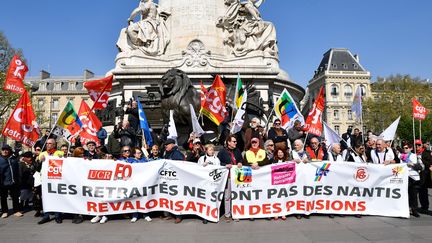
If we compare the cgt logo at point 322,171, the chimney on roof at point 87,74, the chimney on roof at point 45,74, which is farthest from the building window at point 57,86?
the cgt logo at point 322,171

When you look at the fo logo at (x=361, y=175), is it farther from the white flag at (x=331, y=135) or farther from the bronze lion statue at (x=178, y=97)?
the bronze lion statue at (x=178, y=97)

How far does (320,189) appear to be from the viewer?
7.91m

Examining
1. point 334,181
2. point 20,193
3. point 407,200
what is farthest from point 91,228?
point 407,200

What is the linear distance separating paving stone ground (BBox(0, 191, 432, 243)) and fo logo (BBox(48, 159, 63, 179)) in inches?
37.6

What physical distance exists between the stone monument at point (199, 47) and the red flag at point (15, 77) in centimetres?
742

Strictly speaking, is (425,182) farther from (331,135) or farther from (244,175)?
(244,175)

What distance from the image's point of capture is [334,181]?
7961 mm

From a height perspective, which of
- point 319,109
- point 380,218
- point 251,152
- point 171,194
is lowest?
point 380,218

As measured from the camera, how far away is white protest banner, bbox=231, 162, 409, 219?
7.77 metres

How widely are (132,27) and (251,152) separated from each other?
1479 centimetres

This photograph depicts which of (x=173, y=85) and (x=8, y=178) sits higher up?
(x=173, y=85)

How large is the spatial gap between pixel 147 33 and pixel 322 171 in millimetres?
14973

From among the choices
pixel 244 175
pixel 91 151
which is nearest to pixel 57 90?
pixel 91 151

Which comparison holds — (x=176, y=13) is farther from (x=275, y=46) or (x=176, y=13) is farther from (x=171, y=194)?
(x=171, y=194)
